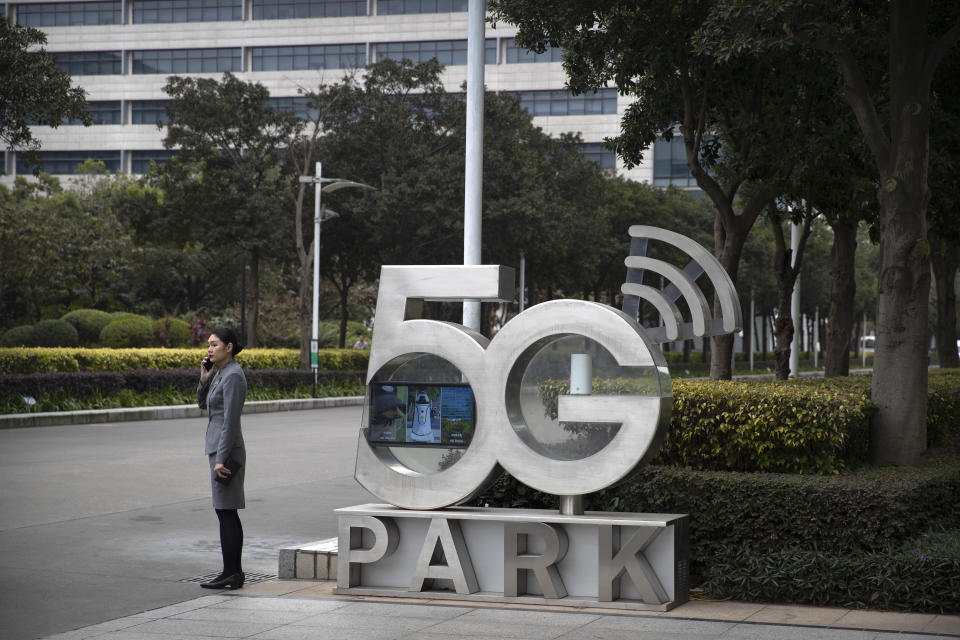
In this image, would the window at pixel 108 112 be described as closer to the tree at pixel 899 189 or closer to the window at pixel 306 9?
the window at pixel 306 9

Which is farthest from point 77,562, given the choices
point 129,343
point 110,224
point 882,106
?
point 110,224

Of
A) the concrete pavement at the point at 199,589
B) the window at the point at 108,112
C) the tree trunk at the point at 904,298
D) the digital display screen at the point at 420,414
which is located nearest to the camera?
the concrete pavement at the point at 199,589

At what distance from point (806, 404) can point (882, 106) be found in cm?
712

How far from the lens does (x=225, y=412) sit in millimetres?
7473

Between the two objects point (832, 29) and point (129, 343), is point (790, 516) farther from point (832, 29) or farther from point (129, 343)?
point (129, 343)

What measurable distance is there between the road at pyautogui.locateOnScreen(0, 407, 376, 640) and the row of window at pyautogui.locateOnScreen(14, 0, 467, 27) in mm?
48597

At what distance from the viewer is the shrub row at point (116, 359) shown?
23.8m

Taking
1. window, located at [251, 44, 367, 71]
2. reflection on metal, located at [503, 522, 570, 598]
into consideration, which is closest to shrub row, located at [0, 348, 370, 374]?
reflection on metal, located at [503, 522, 570, 598]

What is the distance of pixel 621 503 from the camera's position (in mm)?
7738

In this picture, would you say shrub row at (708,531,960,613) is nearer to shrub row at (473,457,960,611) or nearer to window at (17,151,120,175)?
shrub row at (473,457,960,611)

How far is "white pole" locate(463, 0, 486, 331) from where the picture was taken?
9969 mm

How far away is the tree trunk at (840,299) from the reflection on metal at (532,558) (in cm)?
1087

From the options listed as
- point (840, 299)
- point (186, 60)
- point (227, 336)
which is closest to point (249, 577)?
point (227, 336)

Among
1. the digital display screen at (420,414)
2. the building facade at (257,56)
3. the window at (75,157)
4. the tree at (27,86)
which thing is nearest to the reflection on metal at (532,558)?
the digital display screen at (420,414)
